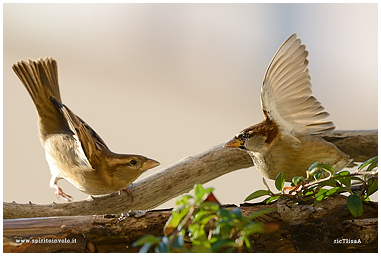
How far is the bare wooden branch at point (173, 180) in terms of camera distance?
0.97 metres

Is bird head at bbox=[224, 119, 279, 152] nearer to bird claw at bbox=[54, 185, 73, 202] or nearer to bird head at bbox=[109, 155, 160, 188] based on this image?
bird head at bbox=[109, 155, 160, 188]

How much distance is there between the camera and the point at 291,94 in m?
0.94

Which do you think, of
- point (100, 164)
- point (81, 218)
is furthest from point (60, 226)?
point (100, 164)

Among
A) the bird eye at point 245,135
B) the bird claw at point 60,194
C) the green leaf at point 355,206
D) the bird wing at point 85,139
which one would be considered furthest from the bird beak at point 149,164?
the green leaf at point 355,206

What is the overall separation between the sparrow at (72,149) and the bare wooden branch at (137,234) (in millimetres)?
256

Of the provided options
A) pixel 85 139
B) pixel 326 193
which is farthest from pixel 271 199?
pixel 85 139

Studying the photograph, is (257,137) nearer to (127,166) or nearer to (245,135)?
(245,135)

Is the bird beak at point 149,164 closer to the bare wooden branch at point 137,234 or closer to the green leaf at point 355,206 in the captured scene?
the bare wooden branch at point 137,234

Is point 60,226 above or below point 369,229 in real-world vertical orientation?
above

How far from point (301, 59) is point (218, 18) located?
579 mm

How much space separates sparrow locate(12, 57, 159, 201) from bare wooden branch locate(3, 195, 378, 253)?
0.84 feet

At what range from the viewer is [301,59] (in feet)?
3.04

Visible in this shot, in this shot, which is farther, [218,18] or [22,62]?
[218,18]

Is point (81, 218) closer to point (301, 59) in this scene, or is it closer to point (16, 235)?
point (16, 235)
